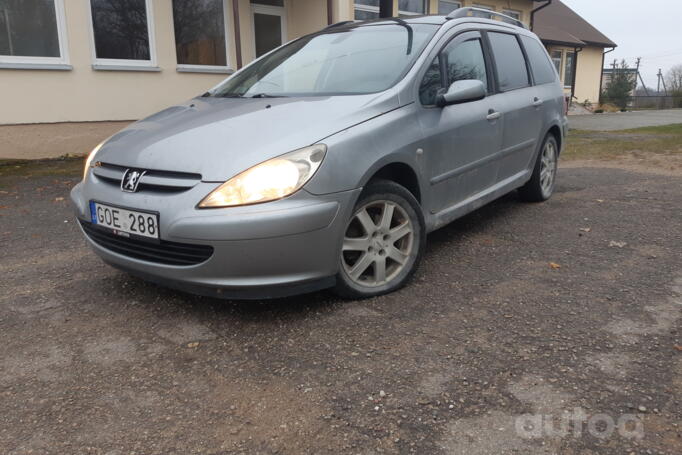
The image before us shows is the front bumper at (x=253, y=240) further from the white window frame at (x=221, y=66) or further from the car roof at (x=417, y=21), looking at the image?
the white window frame at (x=221, y=66)

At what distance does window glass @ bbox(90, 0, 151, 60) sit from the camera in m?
9.35

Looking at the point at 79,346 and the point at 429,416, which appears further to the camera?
the point at 79,346

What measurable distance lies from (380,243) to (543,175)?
9.94 ft

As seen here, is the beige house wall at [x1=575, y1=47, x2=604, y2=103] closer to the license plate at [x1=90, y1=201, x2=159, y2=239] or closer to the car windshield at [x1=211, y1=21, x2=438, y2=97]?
the car windshield at [x1=211, y1=21, x2=438, y2=97]

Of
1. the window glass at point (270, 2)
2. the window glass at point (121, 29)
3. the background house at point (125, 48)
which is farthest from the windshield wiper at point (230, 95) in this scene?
the window glass at point (270, 2)

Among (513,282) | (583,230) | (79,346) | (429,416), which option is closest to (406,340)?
(429,416)

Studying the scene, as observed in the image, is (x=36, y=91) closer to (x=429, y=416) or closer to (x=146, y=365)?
(x=146, y=365)

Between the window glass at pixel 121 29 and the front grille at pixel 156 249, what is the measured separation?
293 inches

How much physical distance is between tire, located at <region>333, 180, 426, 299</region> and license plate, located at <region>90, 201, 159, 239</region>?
94 centimetres

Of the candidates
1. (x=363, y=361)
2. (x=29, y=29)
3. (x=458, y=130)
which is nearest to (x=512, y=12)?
(x=29, y=29)

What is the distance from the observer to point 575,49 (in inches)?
1106

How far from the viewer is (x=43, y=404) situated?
2244 millimetres

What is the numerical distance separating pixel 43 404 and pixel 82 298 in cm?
116

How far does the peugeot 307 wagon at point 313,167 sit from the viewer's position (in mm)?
2670
